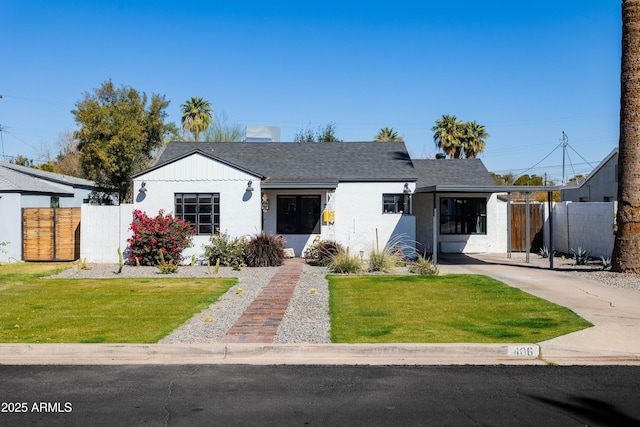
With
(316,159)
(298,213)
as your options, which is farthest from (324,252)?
(316,159)

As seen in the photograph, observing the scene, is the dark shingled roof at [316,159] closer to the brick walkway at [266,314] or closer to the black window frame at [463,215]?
the black window frame at [463,215]

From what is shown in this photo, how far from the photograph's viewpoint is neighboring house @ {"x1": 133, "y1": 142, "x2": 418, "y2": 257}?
65.6 ft

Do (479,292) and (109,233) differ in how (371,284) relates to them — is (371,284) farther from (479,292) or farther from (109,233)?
(109,233)

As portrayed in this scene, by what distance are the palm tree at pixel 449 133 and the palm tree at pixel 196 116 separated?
58.5ft

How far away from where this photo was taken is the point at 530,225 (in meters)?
24.7

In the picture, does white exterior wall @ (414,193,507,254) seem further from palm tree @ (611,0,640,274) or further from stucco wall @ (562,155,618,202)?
palm tree @ (611,0,640,274)

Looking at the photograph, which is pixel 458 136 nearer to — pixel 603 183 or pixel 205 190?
pixel 603 183

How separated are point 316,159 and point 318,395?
18.9 m

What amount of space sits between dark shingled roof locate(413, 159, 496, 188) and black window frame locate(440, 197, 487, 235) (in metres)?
0.75

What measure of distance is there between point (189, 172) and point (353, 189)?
21.1 feet

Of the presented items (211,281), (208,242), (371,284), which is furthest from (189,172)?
(371,284)

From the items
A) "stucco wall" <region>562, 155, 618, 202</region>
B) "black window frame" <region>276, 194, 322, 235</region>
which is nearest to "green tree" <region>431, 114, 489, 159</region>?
"stucco wall" <region>562, 155, 618, 202</region>

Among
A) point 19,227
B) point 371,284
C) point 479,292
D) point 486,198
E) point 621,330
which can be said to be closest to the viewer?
point 621,330

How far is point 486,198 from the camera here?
24.9m
